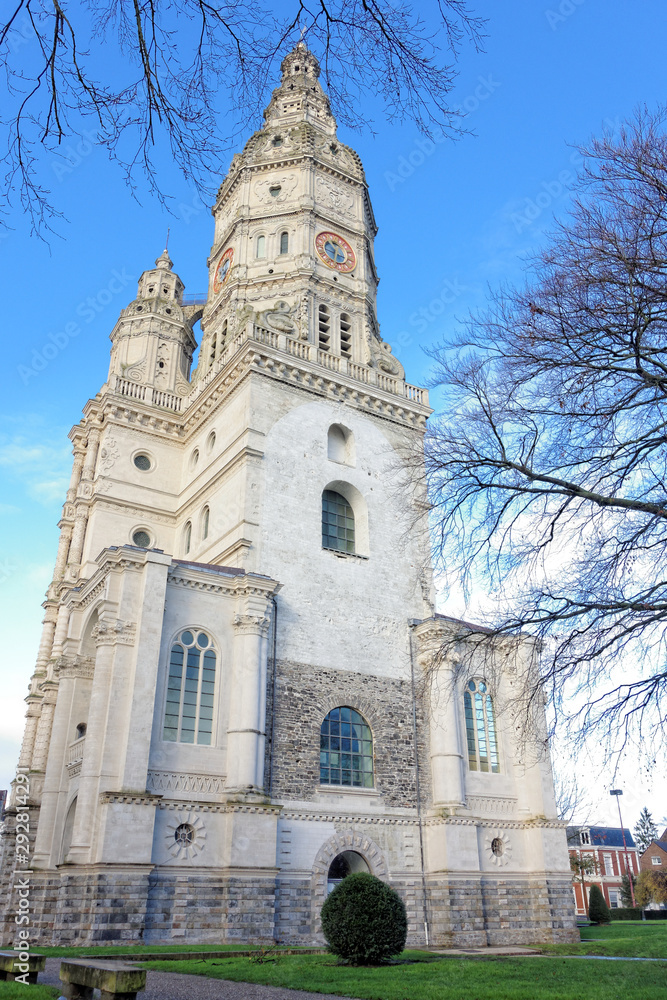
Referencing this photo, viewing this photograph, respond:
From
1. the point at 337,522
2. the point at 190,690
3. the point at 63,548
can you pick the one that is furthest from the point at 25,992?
the point at 63,548

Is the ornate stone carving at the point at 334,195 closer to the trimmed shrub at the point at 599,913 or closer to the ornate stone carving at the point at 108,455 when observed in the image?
the ornate stone carving at the point at 108,455

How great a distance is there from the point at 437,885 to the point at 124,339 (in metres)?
28.4

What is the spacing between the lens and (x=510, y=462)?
12000 millimetres

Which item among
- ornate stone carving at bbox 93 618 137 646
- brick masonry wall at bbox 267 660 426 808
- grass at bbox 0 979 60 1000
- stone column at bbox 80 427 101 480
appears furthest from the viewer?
stone column at bbox 80 427 101 480

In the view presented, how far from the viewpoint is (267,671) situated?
24.5 meters

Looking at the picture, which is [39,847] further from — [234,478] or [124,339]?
[124,339]

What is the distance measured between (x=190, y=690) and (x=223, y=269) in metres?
23.0

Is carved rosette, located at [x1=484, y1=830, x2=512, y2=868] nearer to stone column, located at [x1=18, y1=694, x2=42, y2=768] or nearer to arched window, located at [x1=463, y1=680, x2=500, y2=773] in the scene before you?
arched window, located at [x1=463, y1=680, x2=500, y2=773]

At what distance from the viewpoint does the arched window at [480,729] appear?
2773 cm

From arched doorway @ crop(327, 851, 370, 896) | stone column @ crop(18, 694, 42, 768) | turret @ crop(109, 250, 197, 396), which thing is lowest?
arched doorway @ crop(327, 851, 370, 896)

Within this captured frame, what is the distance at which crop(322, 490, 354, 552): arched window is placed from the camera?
29.4 m

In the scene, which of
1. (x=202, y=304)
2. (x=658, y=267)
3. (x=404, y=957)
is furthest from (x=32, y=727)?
(x=658, y=267)

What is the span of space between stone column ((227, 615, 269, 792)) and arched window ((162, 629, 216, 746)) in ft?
2.38

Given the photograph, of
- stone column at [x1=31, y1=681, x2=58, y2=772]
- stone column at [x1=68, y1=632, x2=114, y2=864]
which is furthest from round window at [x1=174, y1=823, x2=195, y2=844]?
stone column at [x1=31, y1=681, x2=58, y2=772]
